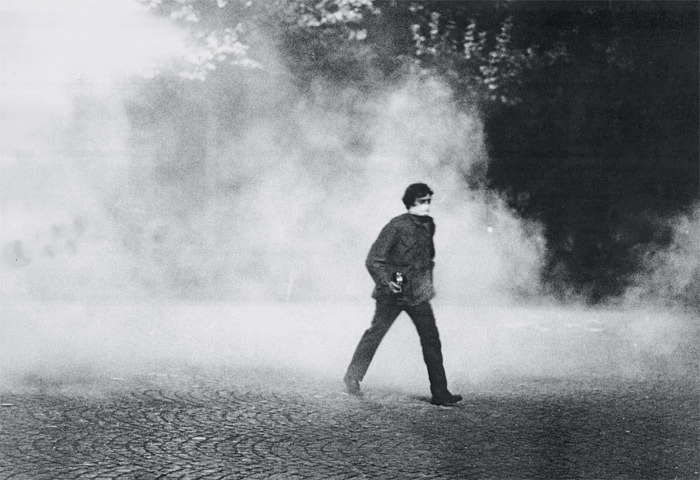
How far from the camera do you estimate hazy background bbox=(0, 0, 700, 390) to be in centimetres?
808

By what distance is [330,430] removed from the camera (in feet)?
15.9

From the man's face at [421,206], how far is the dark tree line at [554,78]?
618 centimetres

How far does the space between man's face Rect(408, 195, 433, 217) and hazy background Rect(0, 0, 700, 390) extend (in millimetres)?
1459

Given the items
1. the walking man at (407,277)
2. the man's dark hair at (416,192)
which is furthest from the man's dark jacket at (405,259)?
the man's dark hair at (416,192)

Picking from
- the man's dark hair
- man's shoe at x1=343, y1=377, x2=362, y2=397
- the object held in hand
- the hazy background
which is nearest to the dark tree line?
the hazy background

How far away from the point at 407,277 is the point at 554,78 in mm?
8314

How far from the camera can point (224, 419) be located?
507 centimetres

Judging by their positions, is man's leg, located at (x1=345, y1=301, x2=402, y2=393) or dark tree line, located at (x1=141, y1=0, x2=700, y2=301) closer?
man's leg, located at (x1=345, y1=301, x2=402, y2=393)

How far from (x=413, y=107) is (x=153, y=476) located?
28.8ft

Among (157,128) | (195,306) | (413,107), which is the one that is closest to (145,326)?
(195,306)

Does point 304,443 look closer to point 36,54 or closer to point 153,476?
point 153,476

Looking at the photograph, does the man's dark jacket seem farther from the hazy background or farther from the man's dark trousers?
the hazy background

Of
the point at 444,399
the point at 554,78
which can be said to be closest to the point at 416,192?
the point at 444,399

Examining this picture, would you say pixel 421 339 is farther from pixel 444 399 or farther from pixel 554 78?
pixel 554 78
